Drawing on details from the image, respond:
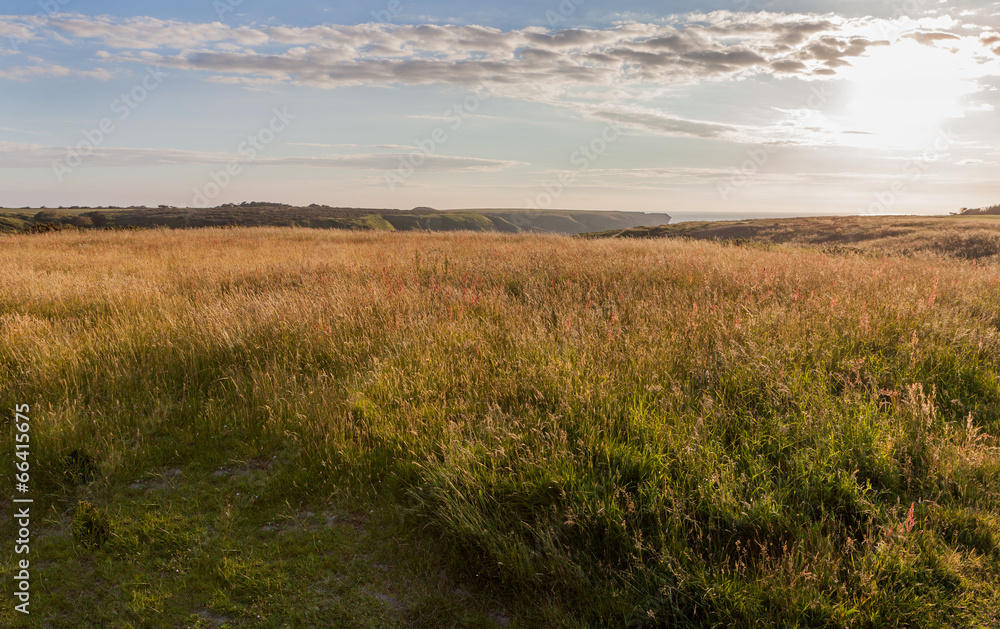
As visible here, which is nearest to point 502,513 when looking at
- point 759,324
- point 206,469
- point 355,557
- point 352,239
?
point 355,557

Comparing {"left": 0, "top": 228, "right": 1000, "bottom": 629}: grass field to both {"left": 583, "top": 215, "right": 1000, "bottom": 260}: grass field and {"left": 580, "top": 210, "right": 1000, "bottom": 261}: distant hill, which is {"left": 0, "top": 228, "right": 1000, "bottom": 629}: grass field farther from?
{"left": 580, "top": 210, "right": 1000, "bottom": 261}: distant hill

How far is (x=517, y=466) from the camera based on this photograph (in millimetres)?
3227

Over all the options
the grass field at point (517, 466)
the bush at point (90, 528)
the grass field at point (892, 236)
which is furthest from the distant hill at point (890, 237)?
the bush at point (90, 528)

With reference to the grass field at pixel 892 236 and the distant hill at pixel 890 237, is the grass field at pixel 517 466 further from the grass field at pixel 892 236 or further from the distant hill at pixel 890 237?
the distant hill at pixel 890 237

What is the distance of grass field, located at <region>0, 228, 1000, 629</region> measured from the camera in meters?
2.62

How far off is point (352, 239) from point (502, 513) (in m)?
20.0

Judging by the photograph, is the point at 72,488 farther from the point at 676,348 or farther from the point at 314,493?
the point at 676,348

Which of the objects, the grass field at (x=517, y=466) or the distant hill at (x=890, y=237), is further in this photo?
the distant hill at (x=890, y=237)

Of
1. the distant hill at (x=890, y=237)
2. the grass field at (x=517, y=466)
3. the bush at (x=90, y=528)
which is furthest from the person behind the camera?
the distant hill at (x=890, y=237)

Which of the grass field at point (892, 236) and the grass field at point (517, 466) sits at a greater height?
the grass field at point (892, 236)

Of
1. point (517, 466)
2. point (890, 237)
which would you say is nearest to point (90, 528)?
point (517, 466)

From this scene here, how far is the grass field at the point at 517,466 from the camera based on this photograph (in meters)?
2.62

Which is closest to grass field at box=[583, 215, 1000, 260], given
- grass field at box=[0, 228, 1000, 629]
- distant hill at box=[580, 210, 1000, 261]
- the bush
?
distant hill at box=[580, 210, 1000, 261]

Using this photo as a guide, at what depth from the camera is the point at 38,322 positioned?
6.54 meters
